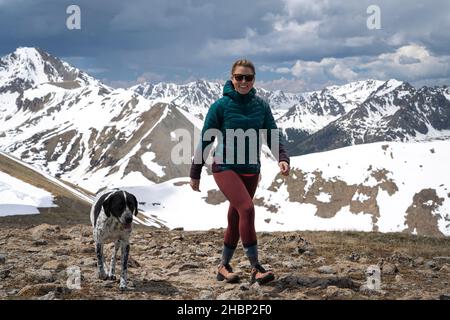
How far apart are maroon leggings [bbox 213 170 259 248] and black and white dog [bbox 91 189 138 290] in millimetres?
2016

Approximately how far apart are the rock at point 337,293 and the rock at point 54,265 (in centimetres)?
686

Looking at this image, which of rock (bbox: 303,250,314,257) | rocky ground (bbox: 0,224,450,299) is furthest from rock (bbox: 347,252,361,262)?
rock (bbox: 303,250,314,257)

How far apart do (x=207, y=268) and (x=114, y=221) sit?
11.5 feet

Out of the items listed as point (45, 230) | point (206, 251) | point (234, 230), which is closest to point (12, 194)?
point (45, 230)

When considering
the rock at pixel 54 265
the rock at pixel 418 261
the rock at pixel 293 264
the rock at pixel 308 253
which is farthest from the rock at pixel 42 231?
the rock at pixel 418 261

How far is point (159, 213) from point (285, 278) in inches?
6976

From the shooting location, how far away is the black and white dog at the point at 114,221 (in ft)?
33.1

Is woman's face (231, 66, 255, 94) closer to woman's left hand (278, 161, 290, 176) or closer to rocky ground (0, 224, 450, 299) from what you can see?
woman's left hand (278, 161, 290, 176)

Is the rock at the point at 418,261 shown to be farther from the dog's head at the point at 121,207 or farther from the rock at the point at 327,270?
the dog's head at the point at 121,207

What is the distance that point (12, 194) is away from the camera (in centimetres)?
6644

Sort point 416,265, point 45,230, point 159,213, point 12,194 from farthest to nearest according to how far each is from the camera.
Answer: point 159,213 < point 12,194 < point 45,230 < point 416,265
